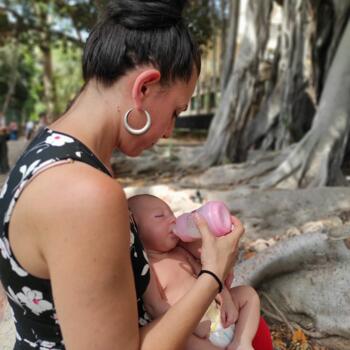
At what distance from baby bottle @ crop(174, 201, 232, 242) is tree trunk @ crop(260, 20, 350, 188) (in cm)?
344

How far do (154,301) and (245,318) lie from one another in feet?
1.23

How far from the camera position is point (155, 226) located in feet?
4.92

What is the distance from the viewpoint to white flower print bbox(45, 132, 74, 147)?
944 millimetres

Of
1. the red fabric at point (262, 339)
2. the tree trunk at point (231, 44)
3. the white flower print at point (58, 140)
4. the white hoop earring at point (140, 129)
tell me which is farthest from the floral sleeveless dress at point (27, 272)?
the tree trunk at point (231, 44)

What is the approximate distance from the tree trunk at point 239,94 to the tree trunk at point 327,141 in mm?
2084

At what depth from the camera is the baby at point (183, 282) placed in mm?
1424

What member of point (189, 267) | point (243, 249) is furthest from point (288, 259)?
point (189, 267)

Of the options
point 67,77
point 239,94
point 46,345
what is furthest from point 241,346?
point 67,77

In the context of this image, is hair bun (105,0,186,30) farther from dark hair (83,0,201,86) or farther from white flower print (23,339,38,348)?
white flower print (23,339,38,348)

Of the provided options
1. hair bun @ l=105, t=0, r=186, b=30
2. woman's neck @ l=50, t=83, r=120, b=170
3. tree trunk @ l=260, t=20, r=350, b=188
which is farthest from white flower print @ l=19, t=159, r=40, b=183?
tree trunk @ l=260, t=20, r=350, b=188

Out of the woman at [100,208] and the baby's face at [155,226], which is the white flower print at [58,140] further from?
the baby's face at [155,226]

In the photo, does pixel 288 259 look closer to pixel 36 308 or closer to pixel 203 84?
pixel 36 308

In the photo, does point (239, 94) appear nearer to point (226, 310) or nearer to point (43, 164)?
point (226, 310)

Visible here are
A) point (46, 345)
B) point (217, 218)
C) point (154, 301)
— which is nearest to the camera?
point (46, 345)
